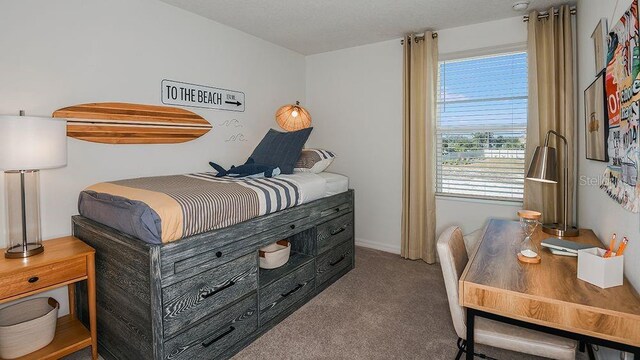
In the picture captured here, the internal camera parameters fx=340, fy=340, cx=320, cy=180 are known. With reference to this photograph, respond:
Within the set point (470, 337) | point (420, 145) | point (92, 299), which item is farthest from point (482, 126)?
point (92, 299)

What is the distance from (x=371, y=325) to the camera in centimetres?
238

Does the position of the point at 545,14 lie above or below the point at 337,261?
above

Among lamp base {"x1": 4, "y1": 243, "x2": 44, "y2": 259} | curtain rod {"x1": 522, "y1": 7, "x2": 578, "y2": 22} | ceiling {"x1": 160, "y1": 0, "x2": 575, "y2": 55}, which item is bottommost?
lamp base {"x1": 4, "y1": 243, "x2": 44, "y2": 259}

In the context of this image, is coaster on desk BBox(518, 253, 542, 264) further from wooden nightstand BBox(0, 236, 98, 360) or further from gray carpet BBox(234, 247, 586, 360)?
wooden nightstand BBox(0, 236, 98, 360)

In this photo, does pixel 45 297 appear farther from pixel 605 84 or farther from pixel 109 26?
pixel 605 84

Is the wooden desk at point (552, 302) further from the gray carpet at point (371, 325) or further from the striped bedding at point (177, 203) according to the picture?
the striped bedding at point (177, 203)

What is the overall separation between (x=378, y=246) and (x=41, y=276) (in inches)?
123

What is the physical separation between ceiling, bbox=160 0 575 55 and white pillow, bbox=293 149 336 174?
122 centimetres

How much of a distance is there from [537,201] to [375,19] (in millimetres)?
2166

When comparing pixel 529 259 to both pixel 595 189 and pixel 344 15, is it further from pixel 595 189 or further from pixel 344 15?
pixel 344 15

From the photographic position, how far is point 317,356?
6.70 ft

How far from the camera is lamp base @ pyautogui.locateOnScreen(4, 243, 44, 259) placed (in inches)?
69.7

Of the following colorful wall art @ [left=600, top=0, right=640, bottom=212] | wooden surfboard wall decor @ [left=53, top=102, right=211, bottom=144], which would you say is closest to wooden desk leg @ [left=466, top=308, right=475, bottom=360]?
colorful wall art @ [left=600, top=0, right=640, bottom=212]

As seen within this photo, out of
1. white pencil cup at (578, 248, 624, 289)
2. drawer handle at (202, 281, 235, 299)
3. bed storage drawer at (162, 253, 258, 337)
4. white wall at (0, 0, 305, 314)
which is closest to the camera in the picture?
white pencil cup at (578, 248, 624, 289)
